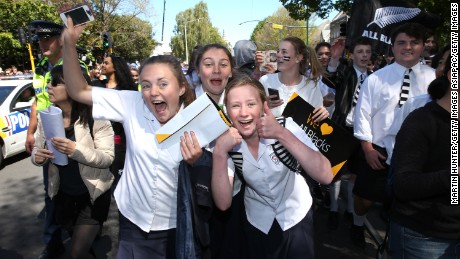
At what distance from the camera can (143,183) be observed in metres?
2.02

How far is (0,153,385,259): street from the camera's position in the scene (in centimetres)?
368

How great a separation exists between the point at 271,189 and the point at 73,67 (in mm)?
1247

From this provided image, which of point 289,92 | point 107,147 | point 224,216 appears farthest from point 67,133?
point 289,92

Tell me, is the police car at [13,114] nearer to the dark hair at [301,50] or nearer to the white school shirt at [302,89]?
the white school shirt at [302,89]

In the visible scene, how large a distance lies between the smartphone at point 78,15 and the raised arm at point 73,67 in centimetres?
2

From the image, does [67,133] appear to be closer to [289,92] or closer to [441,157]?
[289,92]

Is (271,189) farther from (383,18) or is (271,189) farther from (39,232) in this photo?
(383,18)

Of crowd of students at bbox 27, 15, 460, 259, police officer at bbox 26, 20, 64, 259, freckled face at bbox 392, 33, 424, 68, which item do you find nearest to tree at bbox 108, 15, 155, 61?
police officer at bbox 26, 20, 64, 259

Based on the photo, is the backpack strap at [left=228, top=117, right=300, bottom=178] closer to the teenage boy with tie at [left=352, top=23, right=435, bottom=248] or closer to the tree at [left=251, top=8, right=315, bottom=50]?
the teenage boy with tie at [left=352, top=23, right=435, bottom=248]

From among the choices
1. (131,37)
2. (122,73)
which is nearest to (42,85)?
(122,73)

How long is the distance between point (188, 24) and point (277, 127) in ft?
229

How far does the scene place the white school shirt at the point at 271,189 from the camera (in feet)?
6.65

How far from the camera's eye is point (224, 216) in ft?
7.38

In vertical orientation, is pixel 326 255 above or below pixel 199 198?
below
